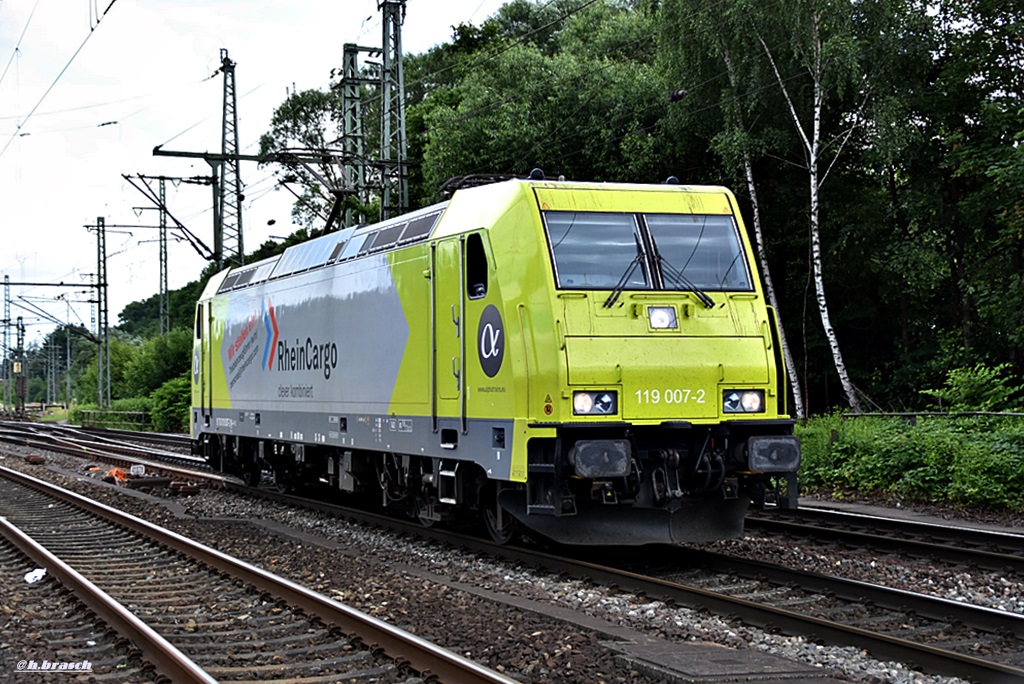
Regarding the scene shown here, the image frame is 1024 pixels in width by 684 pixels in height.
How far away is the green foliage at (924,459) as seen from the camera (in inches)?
571

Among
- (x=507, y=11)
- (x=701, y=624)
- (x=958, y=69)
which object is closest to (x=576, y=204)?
(x=701, y=624)

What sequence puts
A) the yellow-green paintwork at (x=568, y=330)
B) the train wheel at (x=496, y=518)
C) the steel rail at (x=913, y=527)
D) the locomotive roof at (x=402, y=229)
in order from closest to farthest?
1. the yellow-green paintwork at (x=568, y=330)
2. the locomotive roof at (x=402, y=229)
3. the steel rail at (x=913, y=527)
4. the train wheel at (x=496, y=518)

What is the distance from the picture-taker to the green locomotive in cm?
995

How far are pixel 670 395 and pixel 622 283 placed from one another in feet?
3.59

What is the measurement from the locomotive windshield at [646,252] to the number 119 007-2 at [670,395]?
98cm

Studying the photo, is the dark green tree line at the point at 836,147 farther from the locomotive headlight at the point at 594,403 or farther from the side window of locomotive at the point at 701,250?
the locomotive headlight at the point at 594,403

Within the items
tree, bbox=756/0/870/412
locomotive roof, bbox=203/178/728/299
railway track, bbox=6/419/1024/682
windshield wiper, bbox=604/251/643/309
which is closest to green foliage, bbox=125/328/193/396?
locomotive roof, bbox=203/178/728/299

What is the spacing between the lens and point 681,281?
34.9 feet

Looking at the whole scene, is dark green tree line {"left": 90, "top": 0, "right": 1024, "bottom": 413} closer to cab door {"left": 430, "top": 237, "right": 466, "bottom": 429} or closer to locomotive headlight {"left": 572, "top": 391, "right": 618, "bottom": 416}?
cab door {"left": 430, "top": 237, "right": 466, "bottom": 429}

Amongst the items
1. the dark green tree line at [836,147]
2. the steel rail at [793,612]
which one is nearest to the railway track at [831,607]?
the steel rail at [793,612]

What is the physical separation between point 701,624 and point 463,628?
1697 millimetres

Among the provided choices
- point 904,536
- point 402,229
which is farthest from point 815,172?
point 402,229

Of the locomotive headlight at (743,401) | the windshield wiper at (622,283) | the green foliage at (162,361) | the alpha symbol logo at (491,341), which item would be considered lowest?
the locomotive headlight at (743,401)

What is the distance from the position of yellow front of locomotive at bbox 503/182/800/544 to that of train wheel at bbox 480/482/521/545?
0.93m
